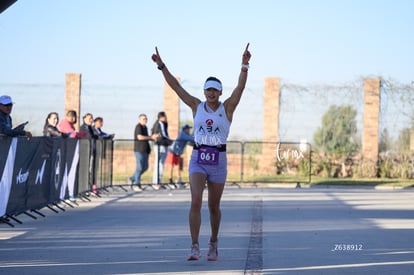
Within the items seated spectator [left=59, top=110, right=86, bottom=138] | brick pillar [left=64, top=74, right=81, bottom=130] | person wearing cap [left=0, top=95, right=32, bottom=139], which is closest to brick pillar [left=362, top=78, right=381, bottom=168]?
brick pillar [left=64, top=74, right=81, bottom=130]

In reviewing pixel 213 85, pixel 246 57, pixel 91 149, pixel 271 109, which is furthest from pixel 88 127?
pixel 213 85

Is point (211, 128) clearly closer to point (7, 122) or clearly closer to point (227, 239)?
point (227, 239)

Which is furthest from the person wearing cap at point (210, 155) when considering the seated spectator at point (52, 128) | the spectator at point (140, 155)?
the spectator at point (140, 155)

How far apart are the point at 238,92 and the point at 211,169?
3.05ft

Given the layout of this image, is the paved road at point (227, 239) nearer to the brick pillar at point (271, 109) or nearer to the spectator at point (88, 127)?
the spectator at point (88, 127)

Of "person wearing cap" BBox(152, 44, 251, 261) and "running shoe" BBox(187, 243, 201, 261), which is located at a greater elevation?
"person wearing cap" BBox(152, 44, 251, 261)

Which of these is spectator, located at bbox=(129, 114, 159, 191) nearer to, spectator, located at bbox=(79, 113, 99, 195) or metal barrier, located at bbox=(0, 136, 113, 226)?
metal barrier, located at bbox=(0, 136, 113, 226)

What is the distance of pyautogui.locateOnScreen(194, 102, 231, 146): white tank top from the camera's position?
34.3 ft

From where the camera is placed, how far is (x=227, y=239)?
12.5 metres

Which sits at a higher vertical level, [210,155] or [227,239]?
[210,155]

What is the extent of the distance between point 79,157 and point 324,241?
312 inches

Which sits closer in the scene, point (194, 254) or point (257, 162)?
point (194, 254)

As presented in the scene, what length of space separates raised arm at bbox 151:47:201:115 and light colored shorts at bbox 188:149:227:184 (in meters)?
0.60

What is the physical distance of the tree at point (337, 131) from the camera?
32.0 meters
